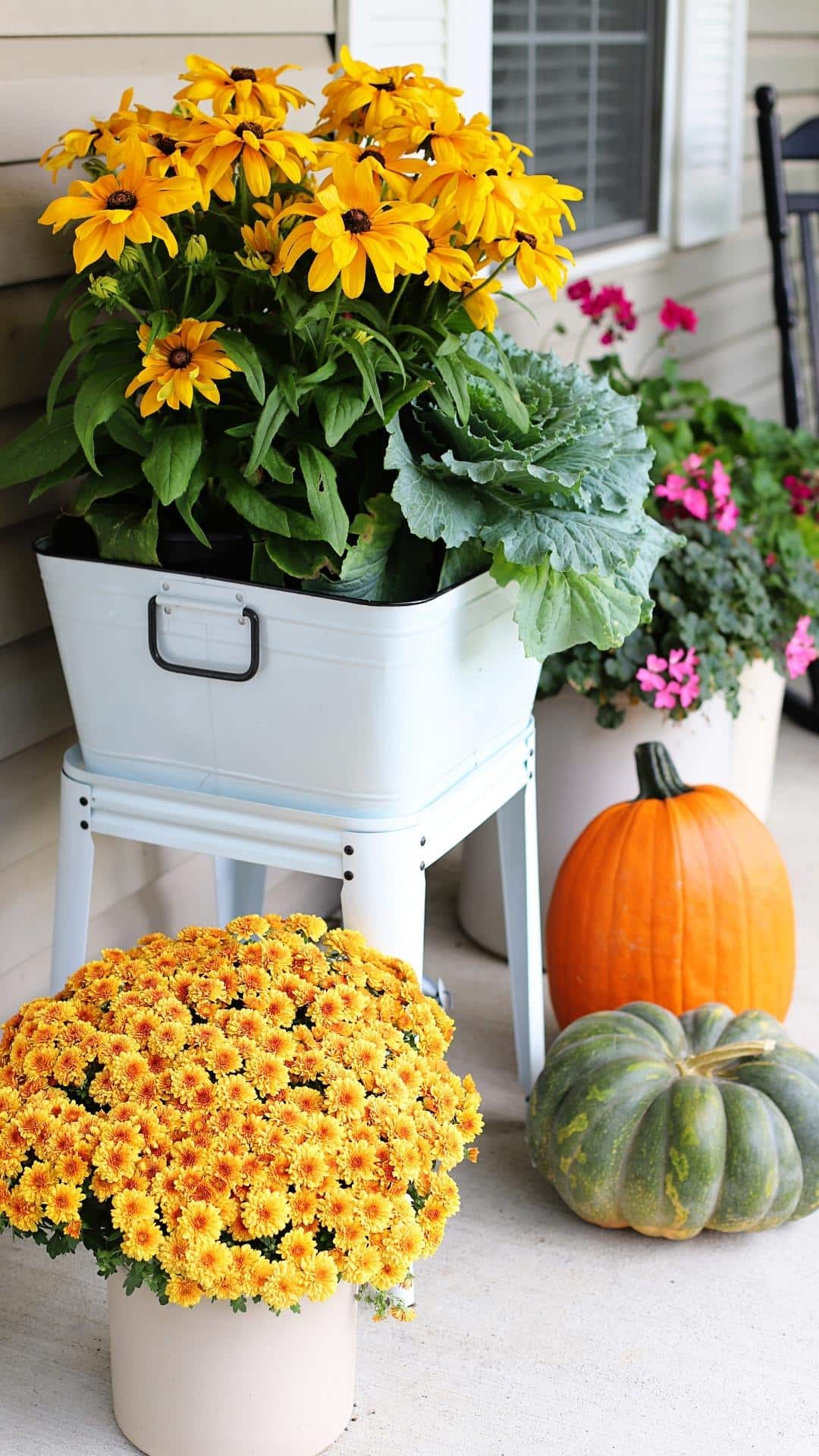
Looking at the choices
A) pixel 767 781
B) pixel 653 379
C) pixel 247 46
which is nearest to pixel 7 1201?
pixel 247 46

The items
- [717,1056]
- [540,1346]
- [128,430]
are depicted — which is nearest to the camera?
[128,430]

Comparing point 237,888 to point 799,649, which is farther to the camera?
point 799,649

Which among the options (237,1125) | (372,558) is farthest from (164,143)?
(237,1125)

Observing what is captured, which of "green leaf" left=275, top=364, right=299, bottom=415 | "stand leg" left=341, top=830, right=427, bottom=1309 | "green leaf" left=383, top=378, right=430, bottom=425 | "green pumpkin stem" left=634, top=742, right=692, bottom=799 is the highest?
"green leaf" left=275, top=364, right=299, bottom=415

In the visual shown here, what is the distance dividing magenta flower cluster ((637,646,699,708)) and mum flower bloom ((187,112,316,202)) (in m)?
0.93

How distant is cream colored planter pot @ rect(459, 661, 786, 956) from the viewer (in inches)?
82.3

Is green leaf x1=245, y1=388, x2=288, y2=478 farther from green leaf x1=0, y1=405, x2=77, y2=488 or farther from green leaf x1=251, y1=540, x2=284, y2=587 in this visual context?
green leaf x1=0, y1=405, x2=77, y2=488

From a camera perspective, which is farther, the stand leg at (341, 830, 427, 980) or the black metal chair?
the black metal chair

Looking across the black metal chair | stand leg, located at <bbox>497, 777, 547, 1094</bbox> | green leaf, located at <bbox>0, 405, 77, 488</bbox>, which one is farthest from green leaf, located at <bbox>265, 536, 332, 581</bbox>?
the black metal chair

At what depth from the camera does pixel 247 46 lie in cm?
179

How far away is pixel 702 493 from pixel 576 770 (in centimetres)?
47

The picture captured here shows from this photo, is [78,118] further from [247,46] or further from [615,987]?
[615,987]

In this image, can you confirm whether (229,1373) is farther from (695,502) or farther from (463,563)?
(695,502)

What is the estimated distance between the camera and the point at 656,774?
1874 millimetres
